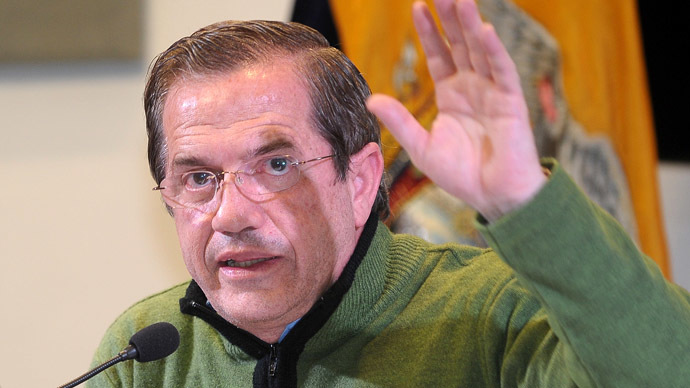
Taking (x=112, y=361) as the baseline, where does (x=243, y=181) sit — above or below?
above

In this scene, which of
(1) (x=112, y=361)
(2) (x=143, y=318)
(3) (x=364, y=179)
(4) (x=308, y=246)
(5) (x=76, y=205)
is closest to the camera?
(1) (x=112, y=361)

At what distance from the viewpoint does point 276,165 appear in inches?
54.4

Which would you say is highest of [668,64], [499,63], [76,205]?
[499,63]

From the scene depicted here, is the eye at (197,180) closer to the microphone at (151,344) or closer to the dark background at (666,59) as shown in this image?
the microphone at (151,344)

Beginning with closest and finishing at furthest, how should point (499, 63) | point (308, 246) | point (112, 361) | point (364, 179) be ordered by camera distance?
point (499, 63) → point (112, 361) → point (308, 246) → point (364, 179)

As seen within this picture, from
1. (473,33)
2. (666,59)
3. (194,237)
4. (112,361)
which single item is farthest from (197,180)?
(666,59)

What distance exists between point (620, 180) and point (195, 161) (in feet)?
4.56

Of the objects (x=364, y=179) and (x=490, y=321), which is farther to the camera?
(x=364, y=179)

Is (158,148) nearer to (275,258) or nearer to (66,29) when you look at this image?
(275,258)

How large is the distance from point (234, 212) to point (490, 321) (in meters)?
0.44

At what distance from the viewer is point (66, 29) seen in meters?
2.59

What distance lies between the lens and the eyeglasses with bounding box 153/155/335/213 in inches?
53.5

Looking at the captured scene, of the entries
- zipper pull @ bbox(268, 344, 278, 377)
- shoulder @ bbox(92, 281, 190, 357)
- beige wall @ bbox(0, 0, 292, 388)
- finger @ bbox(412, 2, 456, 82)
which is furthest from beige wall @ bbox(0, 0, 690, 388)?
finger @ bbox(412, 2, 456, 82)

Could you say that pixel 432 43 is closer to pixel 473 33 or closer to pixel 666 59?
pixel 473 33
